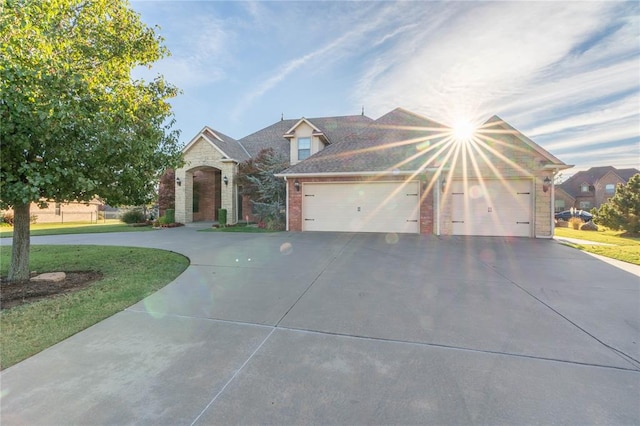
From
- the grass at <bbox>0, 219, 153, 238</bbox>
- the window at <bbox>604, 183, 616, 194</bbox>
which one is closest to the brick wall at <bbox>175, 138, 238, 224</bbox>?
the grass at <bbox>0, 219, 153, 238</bbox>

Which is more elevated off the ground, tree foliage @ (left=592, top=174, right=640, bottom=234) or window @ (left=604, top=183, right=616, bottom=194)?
window @ (left=604, top=183, right=616, bottom=194)

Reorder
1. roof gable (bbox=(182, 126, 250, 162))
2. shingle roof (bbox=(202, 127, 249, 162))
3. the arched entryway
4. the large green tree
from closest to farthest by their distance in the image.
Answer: the large green tree → roof gable (bbox=(182, 126, 250, 162)) → shingle roof (bbox=(202, 127, 249, 162)) → the arched entryway

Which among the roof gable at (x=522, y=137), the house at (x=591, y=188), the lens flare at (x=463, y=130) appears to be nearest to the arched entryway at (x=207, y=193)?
the lens flare at (x=463, y=130)

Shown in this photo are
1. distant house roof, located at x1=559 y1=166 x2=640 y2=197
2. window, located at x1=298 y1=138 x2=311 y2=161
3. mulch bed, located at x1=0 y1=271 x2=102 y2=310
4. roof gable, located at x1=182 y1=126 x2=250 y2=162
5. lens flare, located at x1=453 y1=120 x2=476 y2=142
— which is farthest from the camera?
distant house roof, located at x1=559 y1=166 x2=640 y2=197

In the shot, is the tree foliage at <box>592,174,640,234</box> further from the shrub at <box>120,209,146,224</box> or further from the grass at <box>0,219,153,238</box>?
the shrub at <box>120,209,146,224</box>

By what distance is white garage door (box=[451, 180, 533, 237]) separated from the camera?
37.5 ft

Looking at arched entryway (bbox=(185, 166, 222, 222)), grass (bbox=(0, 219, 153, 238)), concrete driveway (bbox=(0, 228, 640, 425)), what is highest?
arched entryway (bbox=(185, 166, 222, 222))

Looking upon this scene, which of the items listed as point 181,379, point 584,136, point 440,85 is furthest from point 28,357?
point 584,136

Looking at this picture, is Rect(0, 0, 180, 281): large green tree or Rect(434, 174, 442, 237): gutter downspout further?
Rect(434, 174, 442, 237): gutter downspout

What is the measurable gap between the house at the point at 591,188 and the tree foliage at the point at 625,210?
30633mm

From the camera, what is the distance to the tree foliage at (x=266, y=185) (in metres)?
14.8

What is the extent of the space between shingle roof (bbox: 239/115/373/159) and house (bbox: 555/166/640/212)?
37.7 meters

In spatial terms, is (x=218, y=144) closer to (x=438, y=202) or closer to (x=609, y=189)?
(x=438, y=202)

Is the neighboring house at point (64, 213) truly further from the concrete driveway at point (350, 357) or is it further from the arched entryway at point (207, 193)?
the concrete driveway at point (350, 357)
